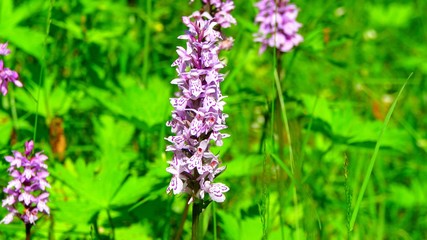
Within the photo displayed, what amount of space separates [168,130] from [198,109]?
1.19 m

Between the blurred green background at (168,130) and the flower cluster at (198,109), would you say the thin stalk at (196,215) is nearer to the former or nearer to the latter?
the flower cluster at (198,109)

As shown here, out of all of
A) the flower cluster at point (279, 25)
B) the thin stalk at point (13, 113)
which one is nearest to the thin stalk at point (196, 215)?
the thin stalk at point (13, 113)

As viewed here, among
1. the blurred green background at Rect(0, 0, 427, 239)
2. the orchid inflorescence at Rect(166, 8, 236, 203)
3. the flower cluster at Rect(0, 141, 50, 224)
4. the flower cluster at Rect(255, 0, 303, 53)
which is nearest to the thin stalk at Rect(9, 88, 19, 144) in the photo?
the blurred green background at Rect(0, 0, 427, 239)

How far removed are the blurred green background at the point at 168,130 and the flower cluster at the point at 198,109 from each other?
0.47ft

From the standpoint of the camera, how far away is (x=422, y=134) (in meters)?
4.29

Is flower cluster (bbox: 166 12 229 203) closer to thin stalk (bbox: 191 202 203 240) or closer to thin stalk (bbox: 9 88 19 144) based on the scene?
thin stalk (bbox: 191 202 203 240)

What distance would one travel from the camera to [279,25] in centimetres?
315

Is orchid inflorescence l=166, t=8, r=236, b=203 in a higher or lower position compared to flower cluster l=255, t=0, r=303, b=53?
lower

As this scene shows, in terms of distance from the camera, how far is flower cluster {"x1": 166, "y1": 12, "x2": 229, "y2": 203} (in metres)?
1.78

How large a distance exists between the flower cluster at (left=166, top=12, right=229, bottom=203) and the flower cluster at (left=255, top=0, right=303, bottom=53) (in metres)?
1.28

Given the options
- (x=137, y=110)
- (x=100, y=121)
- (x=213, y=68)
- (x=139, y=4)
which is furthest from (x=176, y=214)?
(x=139, y=4)

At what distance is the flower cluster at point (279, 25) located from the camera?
10.2 ft

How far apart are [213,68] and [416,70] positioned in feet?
11.7

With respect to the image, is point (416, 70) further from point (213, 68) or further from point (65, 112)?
point (213, 68)
